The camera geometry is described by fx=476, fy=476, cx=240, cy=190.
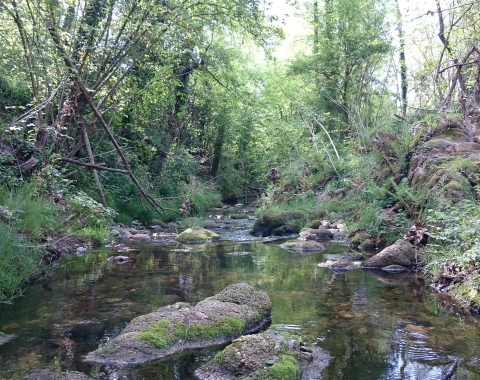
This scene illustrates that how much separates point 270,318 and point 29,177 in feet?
19.2

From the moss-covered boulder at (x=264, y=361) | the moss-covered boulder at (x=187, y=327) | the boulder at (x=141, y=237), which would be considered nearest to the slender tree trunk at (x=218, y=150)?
the boulder at (x=141, y=237)

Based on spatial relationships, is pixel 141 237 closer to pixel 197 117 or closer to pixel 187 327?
pixel 187 327

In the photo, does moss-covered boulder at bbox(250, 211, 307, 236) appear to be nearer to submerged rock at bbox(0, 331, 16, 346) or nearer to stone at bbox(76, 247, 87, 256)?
stone at bbox(76, 247, 87, 256)

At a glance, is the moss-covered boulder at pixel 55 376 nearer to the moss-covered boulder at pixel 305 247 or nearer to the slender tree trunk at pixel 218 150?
the moss-covered boulder at pixel 305 247

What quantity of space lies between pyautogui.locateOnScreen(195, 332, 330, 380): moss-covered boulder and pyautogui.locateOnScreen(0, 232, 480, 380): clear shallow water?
0.56 ft

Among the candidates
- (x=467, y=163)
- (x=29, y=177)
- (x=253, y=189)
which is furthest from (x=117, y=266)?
(x=253, y=189)

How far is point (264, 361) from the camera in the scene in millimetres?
3865

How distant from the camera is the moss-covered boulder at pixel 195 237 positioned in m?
12.1

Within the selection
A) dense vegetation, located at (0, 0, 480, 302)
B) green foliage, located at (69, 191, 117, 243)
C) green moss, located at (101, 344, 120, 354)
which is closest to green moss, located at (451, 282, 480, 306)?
dense vegetation, located at (0, 0, 480, 302)

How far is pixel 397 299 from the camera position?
633 centimetres

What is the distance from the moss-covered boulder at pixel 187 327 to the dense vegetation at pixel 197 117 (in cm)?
251

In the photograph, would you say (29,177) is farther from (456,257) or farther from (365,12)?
(365,12)

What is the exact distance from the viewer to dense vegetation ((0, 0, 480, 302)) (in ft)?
26.6

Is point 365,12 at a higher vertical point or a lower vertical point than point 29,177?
higher
